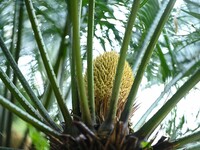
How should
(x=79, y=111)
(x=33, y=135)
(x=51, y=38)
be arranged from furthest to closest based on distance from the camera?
(x=51, y=38) < (x=79, y=111) < (x=33, y=135)

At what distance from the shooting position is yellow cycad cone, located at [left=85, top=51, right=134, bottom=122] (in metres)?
1.58

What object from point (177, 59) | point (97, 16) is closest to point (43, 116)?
point (177, 59)

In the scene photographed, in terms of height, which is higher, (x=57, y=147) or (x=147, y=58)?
(x=147, y=58)

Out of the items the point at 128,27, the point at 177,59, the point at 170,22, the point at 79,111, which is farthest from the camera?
the point at 170,22

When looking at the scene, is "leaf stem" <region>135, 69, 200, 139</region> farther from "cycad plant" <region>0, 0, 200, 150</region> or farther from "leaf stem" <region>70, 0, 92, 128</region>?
"leaf stem" <region>70, 0, 92, 128</region>

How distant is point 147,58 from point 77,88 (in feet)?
0.85

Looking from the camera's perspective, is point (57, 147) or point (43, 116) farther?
point (43, 116)

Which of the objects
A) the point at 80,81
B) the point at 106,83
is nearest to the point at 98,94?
the point at 106,83

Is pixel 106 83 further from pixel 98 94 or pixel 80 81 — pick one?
pixel 80 81

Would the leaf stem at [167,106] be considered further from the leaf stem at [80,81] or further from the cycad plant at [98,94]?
the leaf stem at [80,81]

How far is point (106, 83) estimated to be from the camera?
1642mm

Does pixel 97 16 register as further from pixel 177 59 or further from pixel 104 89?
pixel 104 89

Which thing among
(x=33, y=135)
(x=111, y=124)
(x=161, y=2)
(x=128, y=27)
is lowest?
(x=33, y=135)

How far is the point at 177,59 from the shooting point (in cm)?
209
